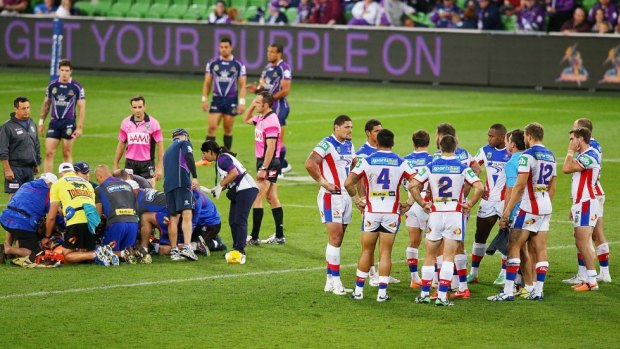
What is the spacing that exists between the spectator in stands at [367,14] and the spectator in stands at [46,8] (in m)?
10.5

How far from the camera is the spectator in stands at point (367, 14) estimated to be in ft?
122

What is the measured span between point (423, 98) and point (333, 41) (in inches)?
158

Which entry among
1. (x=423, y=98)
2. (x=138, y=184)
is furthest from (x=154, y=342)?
(x=423, y=98)

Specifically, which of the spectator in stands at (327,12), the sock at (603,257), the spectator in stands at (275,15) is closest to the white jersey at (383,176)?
the sock at (603,257)

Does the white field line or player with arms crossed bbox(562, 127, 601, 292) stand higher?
player with arms crossed bbox(562, 127, 601, 292)

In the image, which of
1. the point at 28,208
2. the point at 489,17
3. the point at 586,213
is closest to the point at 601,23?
the point at 489,17

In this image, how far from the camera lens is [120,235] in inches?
616

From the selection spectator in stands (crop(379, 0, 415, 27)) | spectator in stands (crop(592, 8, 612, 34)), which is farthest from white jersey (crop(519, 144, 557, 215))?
spectator in stands (crop(379, 0, 415, 27))

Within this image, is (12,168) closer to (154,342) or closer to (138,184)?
(138,184)

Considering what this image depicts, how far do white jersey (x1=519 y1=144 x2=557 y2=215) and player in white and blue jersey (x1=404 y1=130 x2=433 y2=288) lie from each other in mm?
1065

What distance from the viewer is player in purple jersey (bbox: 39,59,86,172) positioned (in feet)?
71.9

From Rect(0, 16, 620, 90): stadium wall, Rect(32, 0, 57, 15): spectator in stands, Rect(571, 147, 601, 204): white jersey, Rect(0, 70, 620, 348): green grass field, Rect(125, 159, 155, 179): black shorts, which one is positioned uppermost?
Rect(32, 0, 57, 15): spectator in stands

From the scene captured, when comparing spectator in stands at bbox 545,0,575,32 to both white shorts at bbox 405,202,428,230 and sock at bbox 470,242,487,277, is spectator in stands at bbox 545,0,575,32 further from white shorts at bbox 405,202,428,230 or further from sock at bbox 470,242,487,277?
white shorts at bbox 405,202,428,230

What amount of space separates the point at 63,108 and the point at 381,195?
10.1 metres
